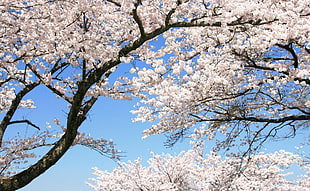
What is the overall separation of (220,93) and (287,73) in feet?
4.86

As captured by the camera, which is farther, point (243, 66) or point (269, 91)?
point (269, 91)

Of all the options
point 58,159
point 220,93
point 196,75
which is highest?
point 220,93

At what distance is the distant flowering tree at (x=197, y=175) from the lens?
12461 mm

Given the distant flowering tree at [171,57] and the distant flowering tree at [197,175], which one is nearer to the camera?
the distant flowering tree at [171,57]

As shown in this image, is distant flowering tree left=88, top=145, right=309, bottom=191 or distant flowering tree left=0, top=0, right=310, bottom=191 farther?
distant flowering tree left=88, top=145, right=309, bottom=191

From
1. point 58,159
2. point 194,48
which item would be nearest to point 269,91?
point 194,48

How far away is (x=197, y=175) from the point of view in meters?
13.0

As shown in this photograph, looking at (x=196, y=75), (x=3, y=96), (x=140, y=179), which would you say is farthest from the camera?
(x=140, y=179)

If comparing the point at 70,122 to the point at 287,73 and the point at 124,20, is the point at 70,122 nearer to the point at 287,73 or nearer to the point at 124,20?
the point at 124,20

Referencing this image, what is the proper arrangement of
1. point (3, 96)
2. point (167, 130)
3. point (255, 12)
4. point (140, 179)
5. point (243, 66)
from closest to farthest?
point (255, 12), point (243, 66), point (167, 130), point (3, 96), point (140, 179)

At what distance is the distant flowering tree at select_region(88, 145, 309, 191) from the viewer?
40.9 feet

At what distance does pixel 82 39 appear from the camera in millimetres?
6281

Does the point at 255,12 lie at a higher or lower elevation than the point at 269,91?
lower

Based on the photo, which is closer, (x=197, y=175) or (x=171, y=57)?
(x=171, y=57)
